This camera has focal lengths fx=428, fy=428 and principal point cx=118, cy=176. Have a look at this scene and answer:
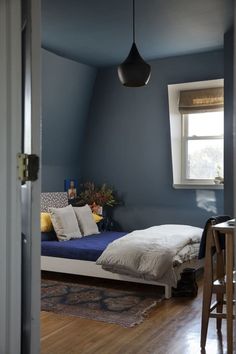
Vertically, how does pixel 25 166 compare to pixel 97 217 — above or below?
above

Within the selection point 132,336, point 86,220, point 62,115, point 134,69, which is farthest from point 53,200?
point 132,336

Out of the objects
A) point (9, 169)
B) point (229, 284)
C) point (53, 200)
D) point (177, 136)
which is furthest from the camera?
point (177, 136)

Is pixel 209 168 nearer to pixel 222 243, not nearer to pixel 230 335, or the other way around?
pixel 222 243

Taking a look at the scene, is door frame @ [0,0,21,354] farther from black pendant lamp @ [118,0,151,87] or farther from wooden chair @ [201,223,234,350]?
black pendant lamp @ [118,0,151,87]

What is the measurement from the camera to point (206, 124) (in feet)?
19.8

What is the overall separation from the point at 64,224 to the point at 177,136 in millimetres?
2151

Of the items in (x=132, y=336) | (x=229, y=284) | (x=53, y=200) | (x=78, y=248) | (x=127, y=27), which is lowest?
(x=132, y=336)

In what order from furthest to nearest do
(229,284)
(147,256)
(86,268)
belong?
(86,268) → (147,256) → (229,284)

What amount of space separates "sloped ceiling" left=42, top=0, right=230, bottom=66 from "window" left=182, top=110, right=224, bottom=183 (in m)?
0.97

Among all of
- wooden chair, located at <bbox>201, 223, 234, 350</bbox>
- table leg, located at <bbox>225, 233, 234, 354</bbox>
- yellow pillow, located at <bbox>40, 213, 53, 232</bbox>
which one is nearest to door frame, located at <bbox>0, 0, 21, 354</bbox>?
table leg, located at <bbox>225, 233, 234, 354</bbox>

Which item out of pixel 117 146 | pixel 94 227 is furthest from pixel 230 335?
pixel 117 146

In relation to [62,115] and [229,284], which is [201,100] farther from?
[229,284]

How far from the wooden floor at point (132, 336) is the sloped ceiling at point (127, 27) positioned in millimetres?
2784

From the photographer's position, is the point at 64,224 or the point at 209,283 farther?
the point at 64,224
